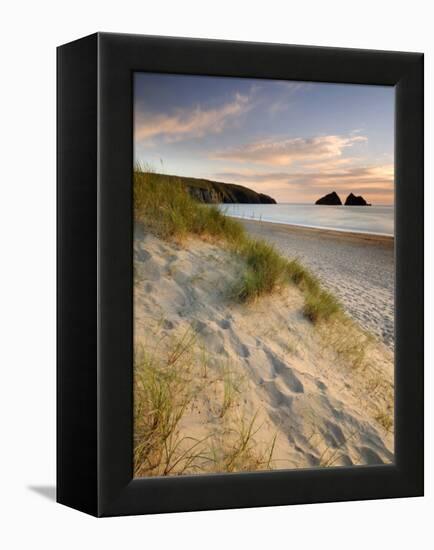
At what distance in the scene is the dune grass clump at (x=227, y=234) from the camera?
21.0 feet

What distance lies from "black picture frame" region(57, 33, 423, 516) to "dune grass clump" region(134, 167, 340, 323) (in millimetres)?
140

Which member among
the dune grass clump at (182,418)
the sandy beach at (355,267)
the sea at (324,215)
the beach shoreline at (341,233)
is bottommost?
the dune grass clump at (182,418)

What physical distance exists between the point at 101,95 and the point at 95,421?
1628 millimetres

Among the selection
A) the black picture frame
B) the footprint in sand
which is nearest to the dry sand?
the footprint in sand

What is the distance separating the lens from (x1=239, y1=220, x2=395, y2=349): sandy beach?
674cm

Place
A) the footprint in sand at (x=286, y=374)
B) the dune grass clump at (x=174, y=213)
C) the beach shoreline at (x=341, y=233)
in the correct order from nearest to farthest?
the dune grass clump at (x=174, y=213) → the footprint in sand at (x=286, y=374) → the beach shoreline at (x=341, y=233)

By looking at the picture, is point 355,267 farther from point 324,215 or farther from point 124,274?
point 124,274

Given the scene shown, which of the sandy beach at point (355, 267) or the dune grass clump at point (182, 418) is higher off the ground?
the sandy beach at point (355, 267)

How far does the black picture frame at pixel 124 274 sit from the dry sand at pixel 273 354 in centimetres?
11

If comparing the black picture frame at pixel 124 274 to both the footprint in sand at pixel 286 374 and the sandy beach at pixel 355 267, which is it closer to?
the sandy beach at pixel 355 267

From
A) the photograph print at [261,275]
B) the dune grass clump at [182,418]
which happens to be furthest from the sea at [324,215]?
the dune grass clump at [182,418]

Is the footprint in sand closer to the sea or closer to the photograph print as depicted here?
the photograph print

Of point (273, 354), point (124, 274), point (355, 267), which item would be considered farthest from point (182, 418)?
point (355, 267)

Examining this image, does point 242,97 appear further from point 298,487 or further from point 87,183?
point 298,487
